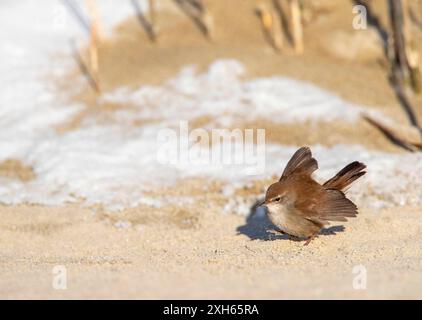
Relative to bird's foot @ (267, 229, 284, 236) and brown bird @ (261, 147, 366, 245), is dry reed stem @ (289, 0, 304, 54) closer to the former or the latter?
bird's foot @ (267, 229, 284, 236)

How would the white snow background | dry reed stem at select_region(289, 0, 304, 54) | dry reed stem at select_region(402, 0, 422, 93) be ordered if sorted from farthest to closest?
dry reed stem at select_region(289, 0, 304, 54), dry reed stem at select_region(402, 0, 422, 93), the white snow background

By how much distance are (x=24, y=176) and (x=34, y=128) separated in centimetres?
134

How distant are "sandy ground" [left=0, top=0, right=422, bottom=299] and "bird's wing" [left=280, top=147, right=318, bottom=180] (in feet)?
2.10

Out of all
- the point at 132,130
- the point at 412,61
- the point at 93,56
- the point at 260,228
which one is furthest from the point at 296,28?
the point at 260,228

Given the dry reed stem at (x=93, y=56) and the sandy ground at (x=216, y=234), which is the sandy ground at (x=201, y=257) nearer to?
the sandy ground at (x=216, y=234)

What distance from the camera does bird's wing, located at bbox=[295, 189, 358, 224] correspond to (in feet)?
21.1

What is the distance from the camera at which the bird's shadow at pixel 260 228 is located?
23.1 ft

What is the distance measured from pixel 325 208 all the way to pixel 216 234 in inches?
56.9

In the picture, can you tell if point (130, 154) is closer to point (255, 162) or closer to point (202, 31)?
point (255, 162)

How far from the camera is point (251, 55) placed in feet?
36.4

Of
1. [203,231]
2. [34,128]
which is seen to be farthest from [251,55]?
[203,231]

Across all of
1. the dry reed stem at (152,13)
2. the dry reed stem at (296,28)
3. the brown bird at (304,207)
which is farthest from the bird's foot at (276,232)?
the dry reed stem at (152,13)

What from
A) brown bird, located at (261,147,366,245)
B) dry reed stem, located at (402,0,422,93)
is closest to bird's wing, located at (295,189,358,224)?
brown bird, located at (261,147,366,245)

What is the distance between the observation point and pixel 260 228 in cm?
767
